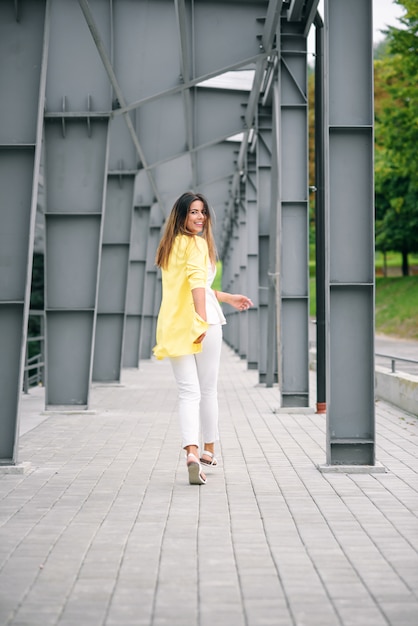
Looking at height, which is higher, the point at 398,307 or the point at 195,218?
the point at 398,307

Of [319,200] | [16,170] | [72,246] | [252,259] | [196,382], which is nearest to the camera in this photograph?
[196,382]

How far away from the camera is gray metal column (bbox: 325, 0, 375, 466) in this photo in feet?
27.1

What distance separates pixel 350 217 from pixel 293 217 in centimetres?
590

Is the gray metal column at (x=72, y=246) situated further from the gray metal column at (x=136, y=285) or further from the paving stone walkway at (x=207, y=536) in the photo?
the gray metal column at (x=136, y=285)

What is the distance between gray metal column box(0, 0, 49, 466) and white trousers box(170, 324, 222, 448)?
4.61 ft

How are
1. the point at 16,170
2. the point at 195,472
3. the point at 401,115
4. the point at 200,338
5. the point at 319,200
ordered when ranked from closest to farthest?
the point at 195,472 < the point at 200,338 < the point at 16,170 < the point at 319,200 < the point at 401,115

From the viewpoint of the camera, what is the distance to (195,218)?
311 inches

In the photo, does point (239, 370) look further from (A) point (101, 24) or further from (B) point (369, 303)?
(B) point (369, 303)

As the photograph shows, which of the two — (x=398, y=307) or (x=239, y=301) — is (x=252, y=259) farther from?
(x=398, y=307)

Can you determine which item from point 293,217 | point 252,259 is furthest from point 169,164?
point 293,217

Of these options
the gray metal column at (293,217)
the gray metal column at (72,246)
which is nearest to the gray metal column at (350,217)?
the gray metal column at (293,217)

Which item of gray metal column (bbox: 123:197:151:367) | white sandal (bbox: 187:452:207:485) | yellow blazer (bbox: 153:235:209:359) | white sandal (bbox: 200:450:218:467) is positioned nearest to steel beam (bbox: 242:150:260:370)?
gray metal column (bbox: 123:197:151:367)

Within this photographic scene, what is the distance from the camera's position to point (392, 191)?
57281 mm

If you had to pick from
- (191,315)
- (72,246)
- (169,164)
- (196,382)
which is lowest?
(196,382)
